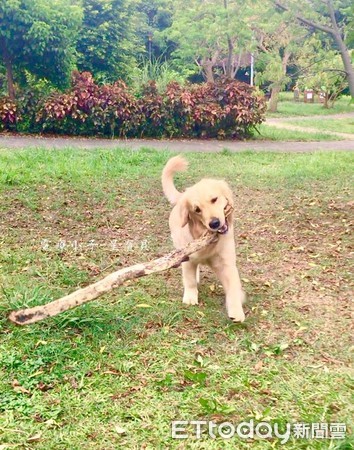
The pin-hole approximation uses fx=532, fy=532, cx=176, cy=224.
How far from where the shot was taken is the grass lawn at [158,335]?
85.8 inches

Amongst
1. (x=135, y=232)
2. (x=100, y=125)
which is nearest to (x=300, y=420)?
(x=135, y=232)

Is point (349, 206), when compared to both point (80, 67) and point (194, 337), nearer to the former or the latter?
point (194, 337)

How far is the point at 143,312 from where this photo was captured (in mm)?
3152

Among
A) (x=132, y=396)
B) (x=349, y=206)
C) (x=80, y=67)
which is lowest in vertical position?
(x=132, y=396)

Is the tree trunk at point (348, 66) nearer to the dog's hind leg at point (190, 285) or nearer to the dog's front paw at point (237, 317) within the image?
the dog's hind leg at point (190, 285)

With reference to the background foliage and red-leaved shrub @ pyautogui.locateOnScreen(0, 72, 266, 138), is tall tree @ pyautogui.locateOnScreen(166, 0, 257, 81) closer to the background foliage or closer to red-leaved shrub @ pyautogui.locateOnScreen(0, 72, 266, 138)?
the background foliage

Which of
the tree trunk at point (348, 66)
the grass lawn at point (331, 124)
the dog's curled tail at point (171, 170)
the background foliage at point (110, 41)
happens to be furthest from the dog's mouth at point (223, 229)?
the grass lawn at point (331, 124)

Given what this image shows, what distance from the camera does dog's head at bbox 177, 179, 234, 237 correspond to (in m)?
2.97

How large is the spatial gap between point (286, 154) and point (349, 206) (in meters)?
4.38

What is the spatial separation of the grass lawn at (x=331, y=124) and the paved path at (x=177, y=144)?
353cm

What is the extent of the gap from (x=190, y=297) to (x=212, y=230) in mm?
577

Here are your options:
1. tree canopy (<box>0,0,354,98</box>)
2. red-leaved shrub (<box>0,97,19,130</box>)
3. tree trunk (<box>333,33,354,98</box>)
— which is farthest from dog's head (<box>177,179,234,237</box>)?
red-leaved shrub (<box>0,97,19,130</box>)

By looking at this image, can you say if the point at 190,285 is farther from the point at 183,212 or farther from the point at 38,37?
the point at 38,37

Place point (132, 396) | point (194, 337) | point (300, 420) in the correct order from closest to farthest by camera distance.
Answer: point (300, 420)
point (132, 396)
point (194, 337)
